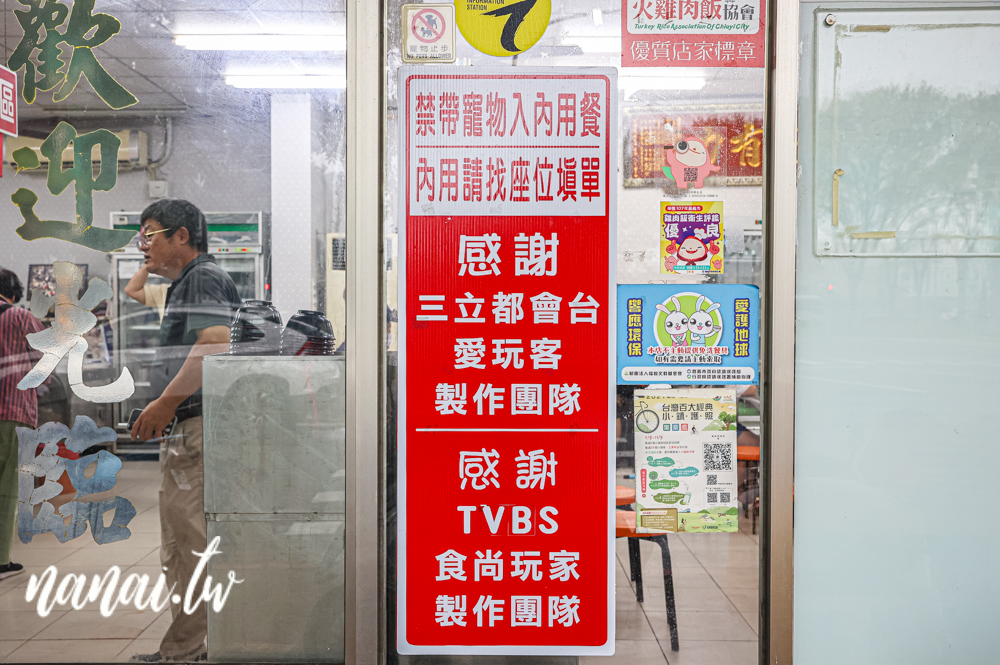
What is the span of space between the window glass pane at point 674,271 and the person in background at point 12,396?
107 centimetres

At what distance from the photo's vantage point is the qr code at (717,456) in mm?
1833

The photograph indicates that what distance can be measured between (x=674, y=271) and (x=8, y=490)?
2.08 meters

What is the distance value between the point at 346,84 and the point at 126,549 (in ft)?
4.96

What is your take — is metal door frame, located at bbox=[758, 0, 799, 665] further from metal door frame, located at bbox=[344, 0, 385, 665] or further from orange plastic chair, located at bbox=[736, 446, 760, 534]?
metal door frame, located at bbox=[344, 0, 385, 665]

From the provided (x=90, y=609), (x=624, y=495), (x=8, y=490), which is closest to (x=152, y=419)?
(x=8, y=490)

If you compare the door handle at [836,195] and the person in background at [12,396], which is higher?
the door handle at [836,195]

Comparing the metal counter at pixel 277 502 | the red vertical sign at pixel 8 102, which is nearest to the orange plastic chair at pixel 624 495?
the metal counter at pixel 277 502

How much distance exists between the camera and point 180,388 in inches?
71.7

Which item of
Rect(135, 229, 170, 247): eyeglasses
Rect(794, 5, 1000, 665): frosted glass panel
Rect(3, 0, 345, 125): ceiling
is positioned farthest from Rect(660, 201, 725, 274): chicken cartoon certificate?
Rect(135, 229, 170, 247): eyeglasses

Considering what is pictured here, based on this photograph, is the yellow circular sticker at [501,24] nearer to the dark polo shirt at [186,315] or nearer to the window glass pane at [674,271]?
the window glass pane at [674,271]

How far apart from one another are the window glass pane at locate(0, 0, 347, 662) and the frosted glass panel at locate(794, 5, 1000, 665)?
1.40m

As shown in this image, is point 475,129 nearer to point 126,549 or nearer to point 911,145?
point 911,145

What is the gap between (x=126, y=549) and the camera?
1816 mm

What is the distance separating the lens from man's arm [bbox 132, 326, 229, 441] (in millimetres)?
1812
